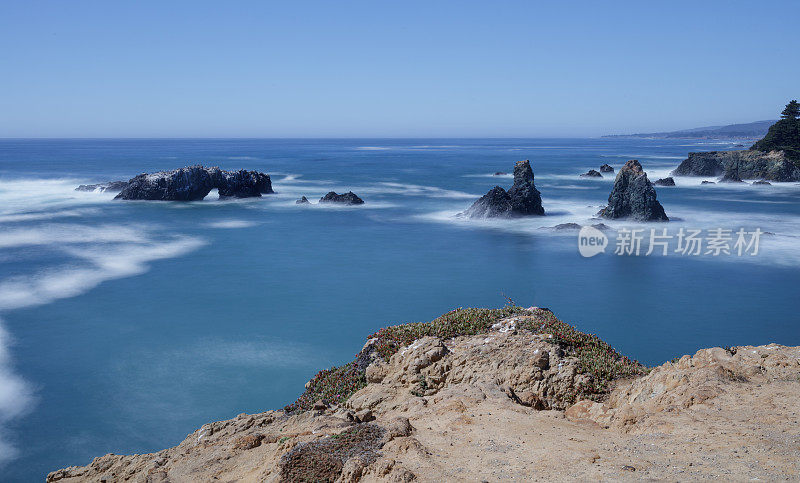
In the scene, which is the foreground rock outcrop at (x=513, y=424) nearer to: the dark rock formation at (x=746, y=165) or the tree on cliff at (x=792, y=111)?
the dark rock formation at (x=746, y=165)

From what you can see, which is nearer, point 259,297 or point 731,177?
point 259,297

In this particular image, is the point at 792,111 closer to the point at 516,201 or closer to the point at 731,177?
the point at 731,177

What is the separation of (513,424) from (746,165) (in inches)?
2909

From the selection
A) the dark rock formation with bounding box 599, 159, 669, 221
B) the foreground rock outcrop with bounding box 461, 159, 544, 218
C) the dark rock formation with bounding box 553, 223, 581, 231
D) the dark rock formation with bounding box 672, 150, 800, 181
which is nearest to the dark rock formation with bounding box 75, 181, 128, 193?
the foreground rock outcrop with bounding box 461, 159, 544, 218

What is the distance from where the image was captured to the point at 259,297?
23172mm

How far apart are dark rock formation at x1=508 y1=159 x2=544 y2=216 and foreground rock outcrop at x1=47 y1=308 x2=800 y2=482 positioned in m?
29.3

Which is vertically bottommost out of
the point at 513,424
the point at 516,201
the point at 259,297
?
the point at 259,297

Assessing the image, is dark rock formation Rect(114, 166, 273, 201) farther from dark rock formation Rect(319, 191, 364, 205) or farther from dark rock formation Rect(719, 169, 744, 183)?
dark rock formation Rect(719, 169, 744, 183)

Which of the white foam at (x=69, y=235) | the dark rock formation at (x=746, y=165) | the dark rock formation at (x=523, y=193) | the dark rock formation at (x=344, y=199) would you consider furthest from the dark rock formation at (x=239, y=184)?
the dark rock formation at (x=746, y=165)

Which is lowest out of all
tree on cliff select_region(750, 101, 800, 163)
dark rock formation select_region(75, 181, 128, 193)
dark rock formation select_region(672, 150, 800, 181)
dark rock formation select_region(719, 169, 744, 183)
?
dark rock formation select_region(75, 181, 128, 193)

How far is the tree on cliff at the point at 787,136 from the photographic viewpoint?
227 ft

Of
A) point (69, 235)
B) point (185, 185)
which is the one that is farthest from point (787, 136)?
point (69, 235)

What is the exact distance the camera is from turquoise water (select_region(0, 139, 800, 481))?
14.8 m

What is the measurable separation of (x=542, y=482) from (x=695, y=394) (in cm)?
347
